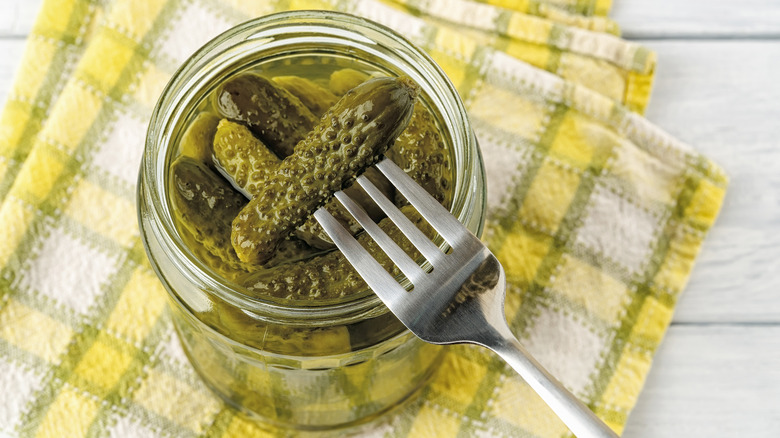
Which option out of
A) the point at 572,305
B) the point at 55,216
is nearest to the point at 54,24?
the point at 55,216

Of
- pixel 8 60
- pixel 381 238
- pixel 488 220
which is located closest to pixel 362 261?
pixel 381 238

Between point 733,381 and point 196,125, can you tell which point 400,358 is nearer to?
point 196,125

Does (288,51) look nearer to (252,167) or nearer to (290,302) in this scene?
(252,167)

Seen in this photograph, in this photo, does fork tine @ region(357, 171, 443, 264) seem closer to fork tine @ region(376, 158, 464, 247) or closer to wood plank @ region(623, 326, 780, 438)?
fork tine @ region(376, 158, 464, 247)

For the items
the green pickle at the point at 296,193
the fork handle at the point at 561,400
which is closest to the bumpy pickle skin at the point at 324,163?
the green pickle at the point at 296,193

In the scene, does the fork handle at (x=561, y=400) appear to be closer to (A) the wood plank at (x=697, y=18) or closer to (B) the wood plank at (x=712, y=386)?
(B) the wood plank at (x=712, y=386)

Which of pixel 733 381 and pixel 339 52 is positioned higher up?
pixel 339 52

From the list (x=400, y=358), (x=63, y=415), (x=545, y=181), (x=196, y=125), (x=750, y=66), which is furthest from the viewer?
(x=750, y=66)
